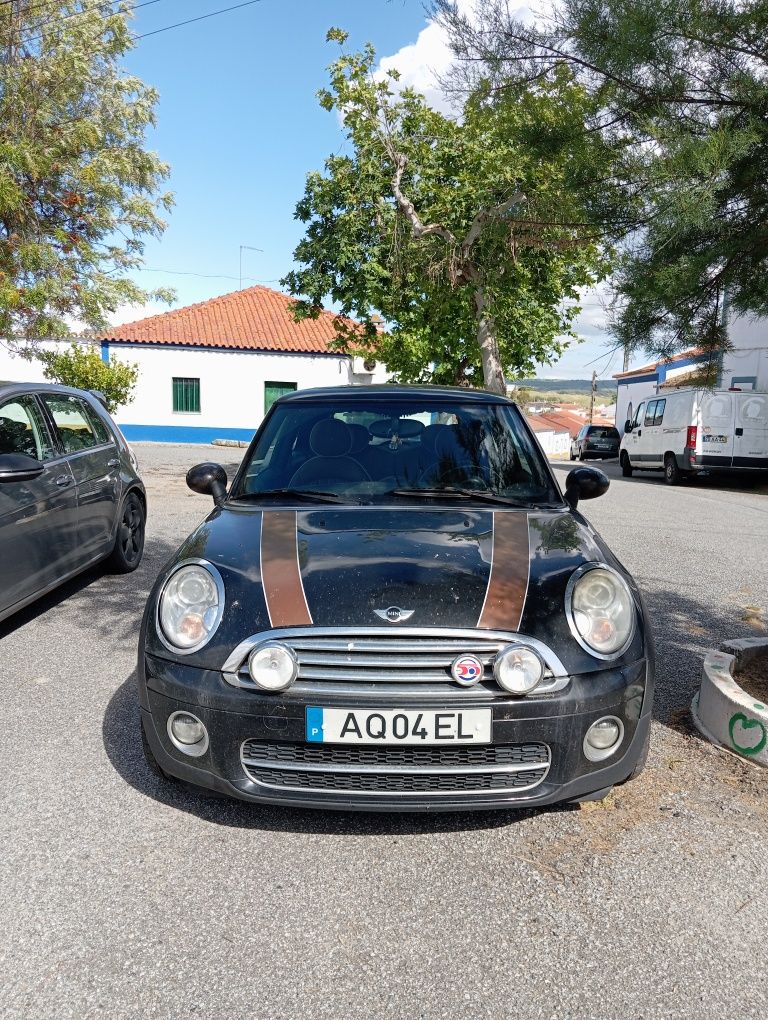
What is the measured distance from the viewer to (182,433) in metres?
31.9

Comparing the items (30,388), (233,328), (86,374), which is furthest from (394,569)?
(233,328)

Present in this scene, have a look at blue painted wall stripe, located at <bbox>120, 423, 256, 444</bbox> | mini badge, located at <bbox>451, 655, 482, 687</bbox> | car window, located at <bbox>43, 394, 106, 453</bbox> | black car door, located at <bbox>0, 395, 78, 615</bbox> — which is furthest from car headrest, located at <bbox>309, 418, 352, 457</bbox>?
blue painted wall stripe, located at <bbox>120, 423, 256, 444</bbox>

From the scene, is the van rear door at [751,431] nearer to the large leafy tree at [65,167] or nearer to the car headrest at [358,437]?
the large leafy tree at [65,167]

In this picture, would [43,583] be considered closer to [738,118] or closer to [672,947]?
[672,947]

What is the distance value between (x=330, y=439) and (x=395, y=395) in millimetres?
513

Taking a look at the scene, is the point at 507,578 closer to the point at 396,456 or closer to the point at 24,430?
the point at 396,456

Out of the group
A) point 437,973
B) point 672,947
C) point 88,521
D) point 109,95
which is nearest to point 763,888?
point 672,947

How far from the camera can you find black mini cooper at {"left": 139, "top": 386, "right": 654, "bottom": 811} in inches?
102

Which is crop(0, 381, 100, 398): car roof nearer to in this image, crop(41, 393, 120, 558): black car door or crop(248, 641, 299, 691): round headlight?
crop(41, 393, 120, 558): black car door

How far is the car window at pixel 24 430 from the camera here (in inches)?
197

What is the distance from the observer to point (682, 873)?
2652 mm

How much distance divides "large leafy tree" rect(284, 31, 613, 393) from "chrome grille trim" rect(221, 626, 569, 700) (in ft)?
6.30

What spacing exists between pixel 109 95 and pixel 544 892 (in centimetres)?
1788

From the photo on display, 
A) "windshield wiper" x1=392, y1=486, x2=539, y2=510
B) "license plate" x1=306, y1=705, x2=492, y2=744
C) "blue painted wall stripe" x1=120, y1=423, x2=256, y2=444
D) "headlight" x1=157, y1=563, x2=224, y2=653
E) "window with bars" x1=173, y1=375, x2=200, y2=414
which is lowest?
"blue painted wall stripe" x1=120, y1=423, x2=256, y2=444
